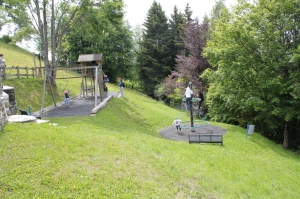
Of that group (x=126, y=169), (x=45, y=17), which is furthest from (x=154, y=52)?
(x=126, y=169)

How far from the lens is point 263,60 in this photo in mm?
14109

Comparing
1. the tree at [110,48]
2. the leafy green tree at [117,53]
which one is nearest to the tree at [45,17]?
the tree at [110,48]

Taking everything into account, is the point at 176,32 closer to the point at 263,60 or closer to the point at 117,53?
the point at 117,53

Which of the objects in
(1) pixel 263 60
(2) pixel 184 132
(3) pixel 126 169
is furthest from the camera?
(1) pixel 263 60

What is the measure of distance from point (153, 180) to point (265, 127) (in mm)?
13938

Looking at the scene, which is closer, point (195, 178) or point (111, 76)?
point (195, 178)

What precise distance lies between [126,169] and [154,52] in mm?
33067

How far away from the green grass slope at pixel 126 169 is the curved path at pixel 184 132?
172 cm

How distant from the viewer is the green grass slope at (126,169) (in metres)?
5.28

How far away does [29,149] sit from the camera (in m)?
6.51

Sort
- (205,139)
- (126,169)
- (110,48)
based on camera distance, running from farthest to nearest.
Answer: (110,48), (205,139), (126,169)

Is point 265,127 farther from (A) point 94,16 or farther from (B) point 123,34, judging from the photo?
(B) point 123,34

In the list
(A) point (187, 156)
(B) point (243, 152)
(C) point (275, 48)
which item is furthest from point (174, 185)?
(C) point (275, 48)

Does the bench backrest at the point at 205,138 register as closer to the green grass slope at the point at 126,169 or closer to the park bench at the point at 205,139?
the park bench at the point at 205,139
